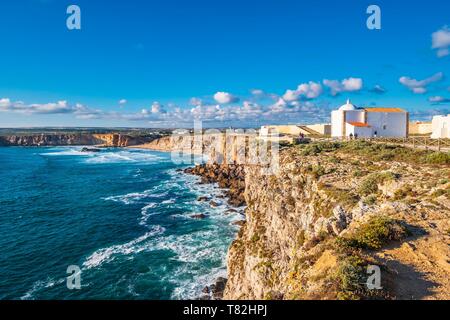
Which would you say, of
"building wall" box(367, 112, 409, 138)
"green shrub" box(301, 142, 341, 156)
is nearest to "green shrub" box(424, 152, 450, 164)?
"green shrub" box(301, 142, 341, 156)

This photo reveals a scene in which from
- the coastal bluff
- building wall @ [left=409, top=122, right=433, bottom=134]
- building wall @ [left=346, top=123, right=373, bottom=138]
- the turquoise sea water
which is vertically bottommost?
the turquoise sea water

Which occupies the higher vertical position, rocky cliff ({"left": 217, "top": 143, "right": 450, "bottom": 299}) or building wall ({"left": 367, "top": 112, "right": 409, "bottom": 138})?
building wall ({"left": 367, "top": 112, "right": 409, "bottom": 138})

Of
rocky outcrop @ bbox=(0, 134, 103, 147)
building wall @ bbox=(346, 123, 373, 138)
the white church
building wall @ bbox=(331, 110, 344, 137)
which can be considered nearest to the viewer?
building wall @ bbox=(346, 123, 373, 138)

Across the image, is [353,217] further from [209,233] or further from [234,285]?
[209,233]

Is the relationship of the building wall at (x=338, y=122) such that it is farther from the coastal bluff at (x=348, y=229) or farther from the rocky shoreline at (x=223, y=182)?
the rocky shoreline at (x=223, y=182)

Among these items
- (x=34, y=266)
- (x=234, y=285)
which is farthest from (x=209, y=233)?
(x=34, y=266)

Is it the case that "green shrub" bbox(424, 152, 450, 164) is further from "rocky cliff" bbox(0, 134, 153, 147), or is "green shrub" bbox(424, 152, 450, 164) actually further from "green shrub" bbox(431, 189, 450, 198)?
"rocky cliff" bbox(0, 134, 153, 147)
